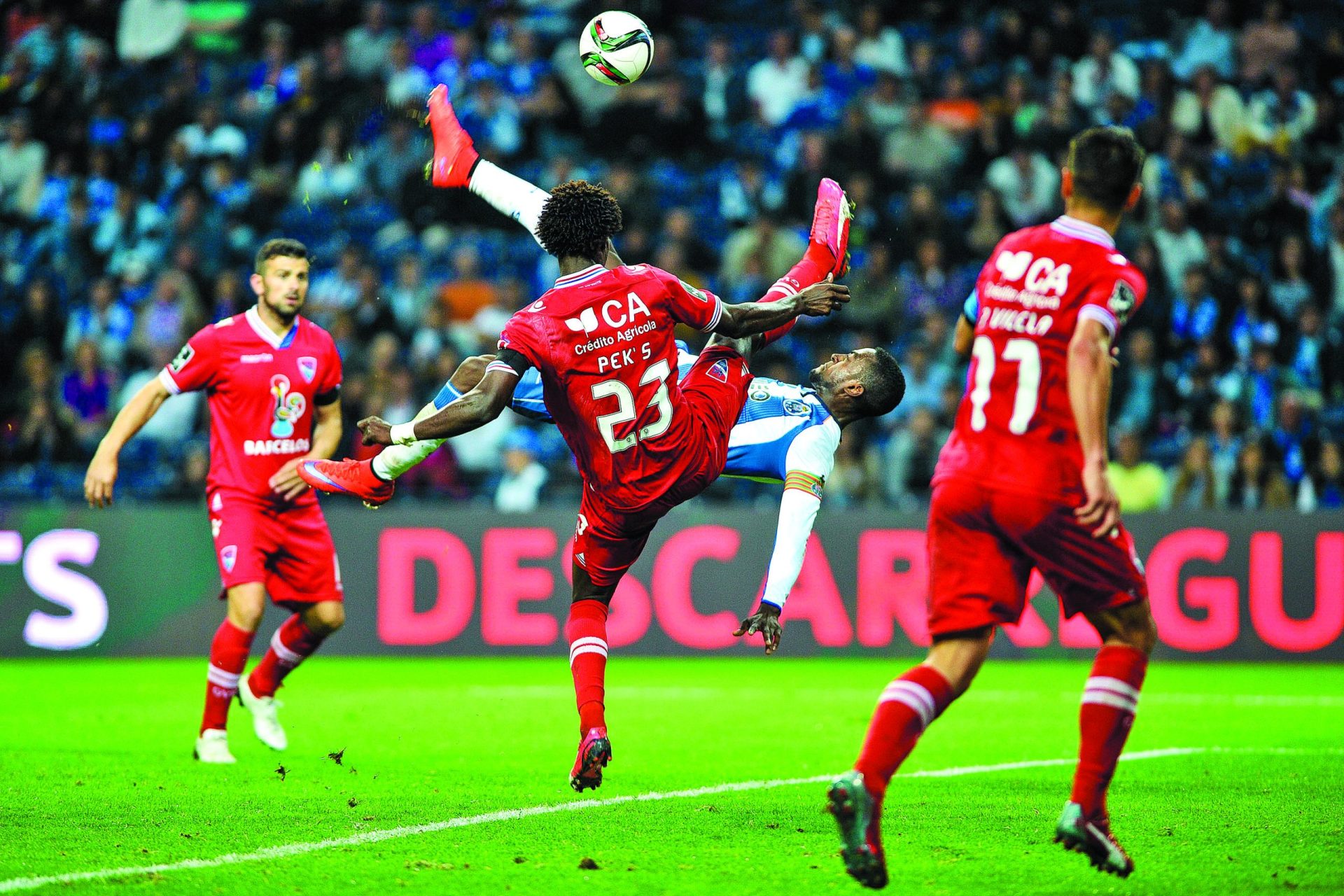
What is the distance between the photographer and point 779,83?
52.2 ft

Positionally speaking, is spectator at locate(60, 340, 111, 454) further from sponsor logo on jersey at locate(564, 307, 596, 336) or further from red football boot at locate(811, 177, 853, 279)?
sponsor logo on jersey at locate(564, 307, 596, 336)

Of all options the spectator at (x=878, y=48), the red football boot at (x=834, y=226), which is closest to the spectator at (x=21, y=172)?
the spectator at (x=878, y=48)

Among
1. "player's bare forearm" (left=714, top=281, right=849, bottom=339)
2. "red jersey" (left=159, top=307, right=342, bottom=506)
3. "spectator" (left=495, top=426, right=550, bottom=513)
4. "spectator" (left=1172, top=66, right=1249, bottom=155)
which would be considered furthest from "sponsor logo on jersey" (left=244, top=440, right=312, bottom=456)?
"spectator" (left=1172, top=66, right=1249, bottom=155)

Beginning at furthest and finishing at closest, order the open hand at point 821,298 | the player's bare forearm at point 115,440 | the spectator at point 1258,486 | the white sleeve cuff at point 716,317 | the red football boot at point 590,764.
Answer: the spectator at point 1258,486 < the player's bare forearm at point 115,440 < the open hand at point 821,298 < the white sleeve cuff at point 716,317 < the red football boot at point 590,764

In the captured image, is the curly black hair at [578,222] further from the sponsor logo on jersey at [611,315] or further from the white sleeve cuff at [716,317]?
the white sleeve cuff at [716,317]

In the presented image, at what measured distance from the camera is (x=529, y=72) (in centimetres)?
1591

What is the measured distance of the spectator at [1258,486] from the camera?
12812mm

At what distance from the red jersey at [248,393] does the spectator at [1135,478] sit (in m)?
7.73

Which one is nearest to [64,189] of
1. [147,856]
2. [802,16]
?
[802,16]

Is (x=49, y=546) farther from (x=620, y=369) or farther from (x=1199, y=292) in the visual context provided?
(x=1199, y=292)

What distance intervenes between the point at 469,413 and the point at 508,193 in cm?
176

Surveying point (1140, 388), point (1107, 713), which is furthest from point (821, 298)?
point (1140, 388)

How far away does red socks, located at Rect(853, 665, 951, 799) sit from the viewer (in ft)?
14.6

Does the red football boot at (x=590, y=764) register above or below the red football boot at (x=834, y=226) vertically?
below
